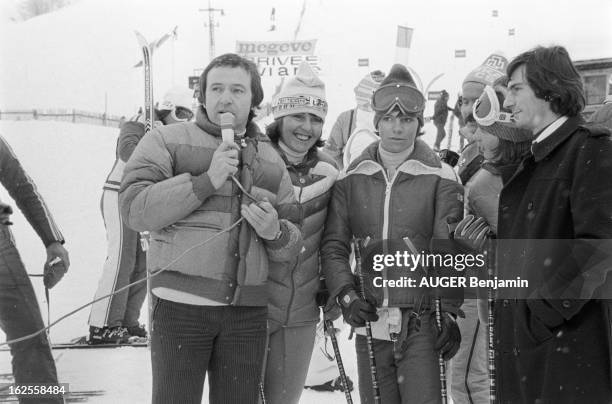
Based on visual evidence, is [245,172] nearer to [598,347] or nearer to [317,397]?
[598,347]

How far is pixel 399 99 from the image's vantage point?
2736 mm

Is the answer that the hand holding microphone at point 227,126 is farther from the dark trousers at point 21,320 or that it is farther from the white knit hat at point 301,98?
the dark trousers at point 21,320

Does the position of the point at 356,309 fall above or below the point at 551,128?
below

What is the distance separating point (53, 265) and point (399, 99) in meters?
1.72

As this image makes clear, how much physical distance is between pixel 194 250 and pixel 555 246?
1.17 metres

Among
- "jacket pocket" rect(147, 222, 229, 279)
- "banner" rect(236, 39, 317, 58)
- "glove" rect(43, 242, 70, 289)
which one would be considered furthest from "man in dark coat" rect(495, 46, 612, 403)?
"banner" rect(236, 39, 317, 58)

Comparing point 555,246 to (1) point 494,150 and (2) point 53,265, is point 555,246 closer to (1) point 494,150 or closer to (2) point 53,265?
(1) point 494,150

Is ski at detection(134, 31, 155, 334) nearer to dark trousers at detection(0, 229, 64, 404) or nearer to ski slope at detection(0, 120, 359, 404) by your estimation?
ski slope at detection(0, 120, 359, 404)

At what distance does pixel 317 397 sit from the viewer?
13.0 feet

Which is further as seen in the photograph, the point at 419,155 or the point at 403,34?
the point at 403,34

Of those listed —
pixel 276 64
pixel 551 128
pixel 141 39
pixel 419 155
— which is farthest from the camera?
pixel 276 64

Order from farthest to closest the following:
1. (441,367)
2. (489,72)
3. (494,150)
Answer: (489,72), (494,150), (441,367)

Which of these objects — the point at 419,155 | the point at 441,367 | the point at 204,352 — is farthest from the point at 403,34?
the point at 204,352

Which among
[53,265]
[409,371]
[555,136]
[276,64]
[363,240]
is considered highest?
[276,64]
